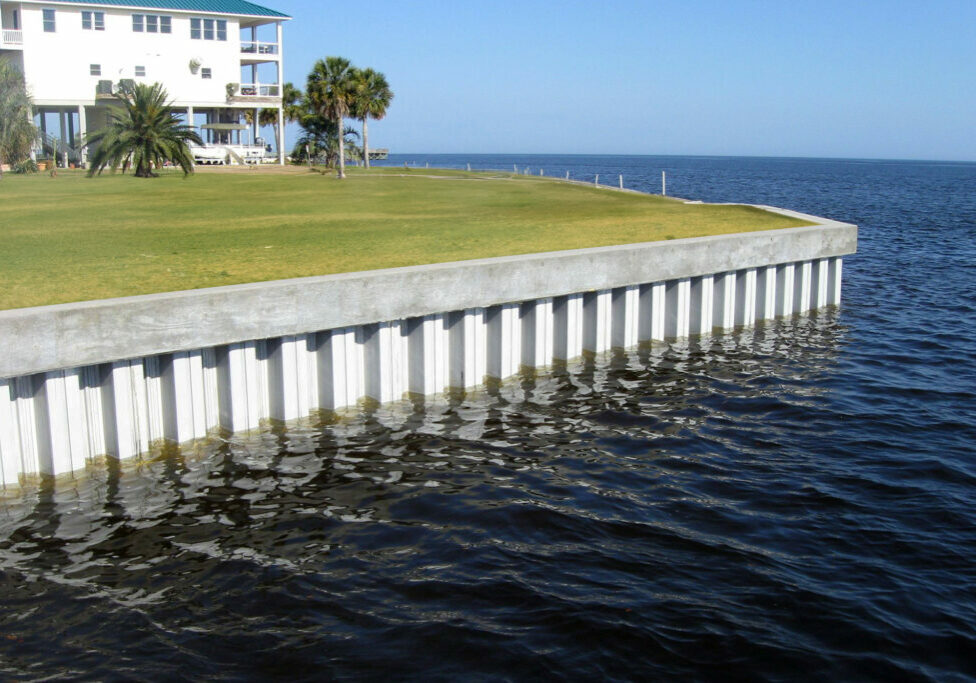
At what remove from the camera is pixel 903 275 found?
28.7 m

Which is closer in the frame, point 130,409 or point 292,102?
point 130,409

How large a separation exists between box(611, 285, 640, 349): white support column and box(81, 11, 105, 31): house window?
5074 cm

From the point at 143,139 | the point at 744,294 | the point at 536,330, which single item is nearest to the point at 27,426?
the point at 536,330

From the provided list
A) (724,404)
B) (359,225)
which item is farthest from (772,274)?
(359,225)

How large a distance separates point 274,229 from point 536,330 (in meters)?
7.08

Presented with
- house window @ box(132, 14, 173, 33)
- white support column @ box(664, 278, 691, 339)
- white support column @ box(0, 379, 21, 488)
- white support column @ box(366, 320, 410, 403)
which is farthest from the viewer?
house window @ box(132, 14, 173, 33)

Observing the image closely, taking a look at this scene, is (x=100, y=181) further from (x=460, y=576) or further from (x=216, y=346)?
(x=460, y=576)

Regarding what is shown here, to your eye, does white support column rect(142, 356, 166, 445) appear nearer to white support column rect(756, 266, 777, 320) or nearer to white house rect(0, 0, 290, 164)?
white support column rect(756, 266, 777, 320)

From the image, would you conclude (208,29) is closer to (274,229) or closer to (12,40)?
(12,40)

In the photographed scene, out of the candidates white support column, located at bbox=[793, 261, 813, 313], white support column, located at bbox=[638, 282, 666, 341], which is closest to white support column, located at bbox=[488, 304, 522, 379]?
white support column, located at bbox=[638, 282, 666, 341]

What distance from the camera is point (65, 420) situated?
11.0 metres

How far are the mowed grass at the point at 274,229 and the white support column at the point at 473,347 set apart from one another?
1.57 m

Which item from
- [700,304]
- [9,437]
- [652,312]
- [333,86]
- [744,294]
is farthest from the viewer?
[333,86]

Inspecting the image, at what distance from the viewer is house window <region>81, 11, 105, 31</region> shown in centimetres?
5756
